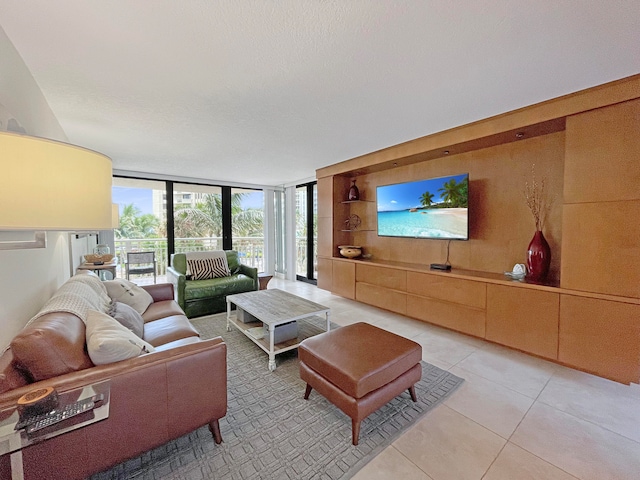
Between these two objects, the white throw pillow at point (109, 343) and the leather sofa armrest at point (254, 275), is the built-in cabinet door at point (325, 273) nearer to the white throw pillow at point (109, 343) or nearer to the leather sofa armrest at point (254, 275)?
the leather sofa armrest at point (254, 275)

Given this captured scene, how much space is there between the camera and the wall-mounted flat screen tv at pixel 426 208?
3.05 meters

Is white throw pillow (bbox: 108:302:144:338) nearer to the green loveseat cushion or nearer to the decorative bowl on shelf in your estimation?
the green loveseat cushion

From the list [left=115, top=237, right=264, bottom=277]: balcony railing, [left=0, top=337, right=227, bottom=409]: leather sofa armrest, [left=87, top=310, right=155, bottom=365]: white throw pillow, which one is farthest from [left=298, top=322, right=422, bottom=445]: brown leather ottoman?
[left=115, top=237, right=264, bottom=277]: balcony railing

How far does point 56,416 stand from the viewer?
0.91 meters

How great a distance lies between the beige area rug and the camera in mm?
1348

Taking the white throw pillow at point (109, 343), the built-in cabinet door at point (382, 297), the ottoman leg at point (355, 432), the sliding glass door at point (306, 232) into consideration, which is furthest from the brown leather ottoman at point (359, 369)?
the sliding glass door at point (306, 232)

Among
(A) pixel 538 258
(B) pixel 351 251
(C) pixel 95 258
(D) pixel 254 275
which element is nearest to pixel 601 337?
(A) pixel 538 258

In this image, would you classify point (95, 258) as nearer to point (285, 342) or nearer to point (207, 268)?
point (207, 268)

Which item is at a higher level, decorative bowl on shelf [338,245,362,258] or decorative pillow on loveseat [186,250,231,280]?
decorative bowl on shelf [338,245,362,258]

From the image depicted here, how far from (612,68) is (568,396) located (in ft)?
7.60

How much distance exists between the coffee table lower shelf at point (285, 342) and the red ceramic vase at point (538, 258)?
2226 mm

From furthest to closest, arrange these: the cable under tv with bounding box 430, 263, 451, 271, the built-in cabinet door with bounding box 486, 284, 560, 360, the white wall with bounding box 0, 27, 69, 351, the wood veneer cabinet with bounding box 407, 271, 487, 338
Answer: the cable under tv with bounding box 430, 263, 451, 271
the wood veneer cabinet with bounding box 407, 271, 487, 338
the built-in cabinet door with bounding box 486, 284, 560, 360
the white wall with bounding box 0, 27, 69, 351

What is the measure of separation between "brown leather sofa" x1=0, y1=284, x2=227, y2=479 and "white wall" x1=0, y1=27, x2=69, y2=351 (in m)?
0.25

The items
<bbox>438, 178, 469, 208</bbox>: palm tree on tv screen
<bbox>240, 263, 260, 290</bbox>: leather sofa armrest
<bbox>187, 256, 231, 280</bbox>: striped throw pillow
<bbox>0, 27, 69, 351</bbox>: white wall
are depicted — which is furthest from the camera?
<bbox>240, 263, 260, 290</bbox>: leather sofa armrest
